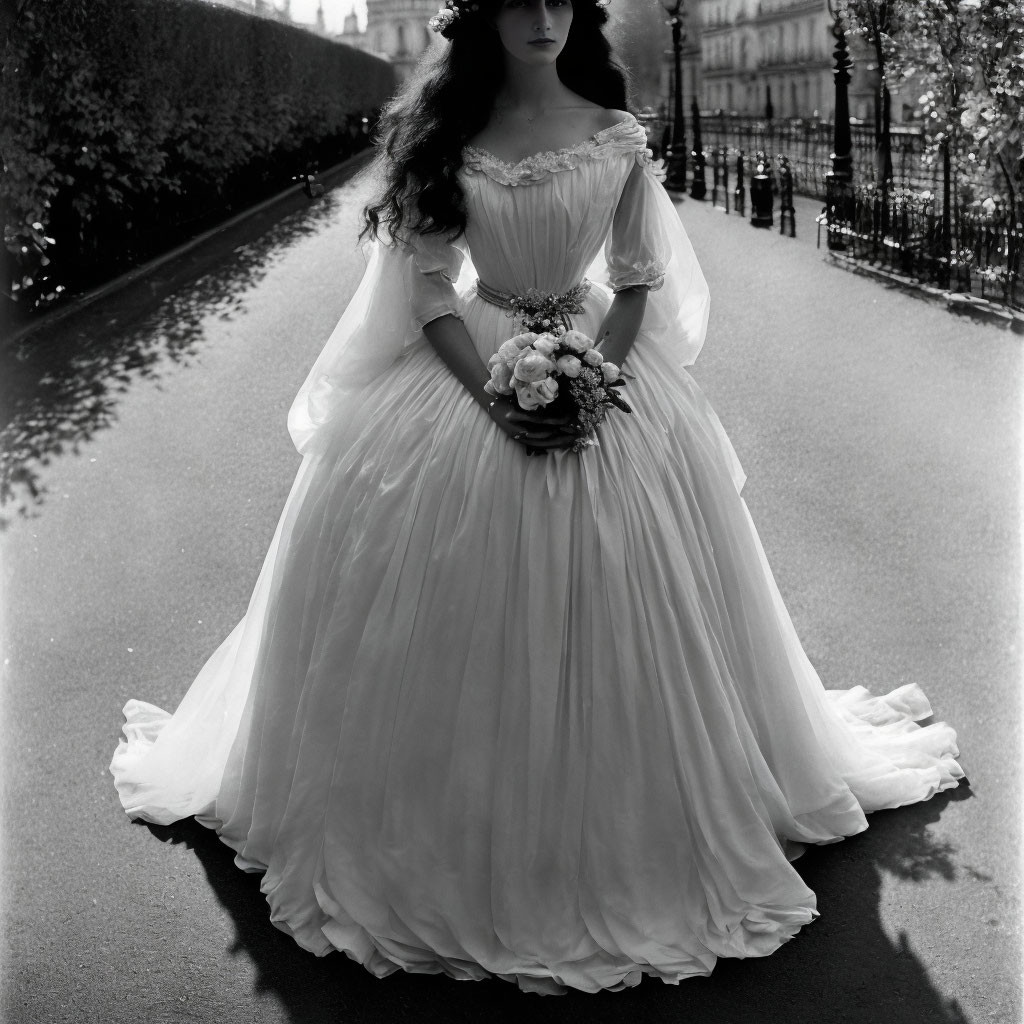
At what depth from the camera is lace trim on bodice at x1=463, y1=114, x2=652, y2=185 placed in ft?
10.3

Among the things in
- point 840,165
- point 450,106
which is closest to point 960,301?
point 840,165

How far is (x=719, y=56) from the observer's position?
47.1 meters

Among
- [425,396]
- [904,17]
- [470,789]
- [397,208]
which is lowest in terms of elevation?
[470,789]

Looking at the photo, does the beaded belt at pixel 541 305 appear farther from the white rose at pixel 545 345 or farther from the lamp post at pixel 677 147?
the lamp post at pixel 677 147

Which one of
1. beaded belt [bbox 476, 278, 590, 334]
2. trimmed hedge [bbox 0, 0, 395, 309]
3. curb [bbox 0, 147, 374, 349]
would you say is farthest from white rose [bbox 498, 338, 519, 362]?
trimmed hedge [bbox 0, 0, 395, 309]

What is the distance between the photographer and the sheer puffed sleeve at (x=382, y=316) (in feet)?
10.7

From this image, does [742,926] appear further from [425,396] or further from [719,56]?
[719,56]

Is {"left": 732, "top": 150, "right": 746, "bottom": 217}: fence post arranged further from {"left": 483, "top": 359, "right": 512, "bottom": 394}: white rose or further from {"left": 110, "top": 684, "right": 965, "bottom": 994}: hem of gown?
{"left": 483, "top": 359, "right": 512, "bottom": 394}: white rose

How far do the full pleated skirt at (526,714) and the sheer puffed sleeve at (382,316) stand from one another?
220 millimetres

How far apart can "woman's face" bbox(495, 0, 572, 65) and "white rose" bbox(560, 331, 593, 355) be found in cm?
76

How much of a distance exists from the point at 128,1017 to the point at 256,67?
20172mm

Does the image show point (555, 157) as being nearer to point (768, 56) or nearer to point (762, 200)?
point (762, 200)

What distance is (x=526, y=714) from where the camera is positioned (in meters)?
2.86

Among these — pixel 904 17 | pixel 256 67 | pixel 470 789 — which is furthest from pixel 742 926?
pixel 256 67
